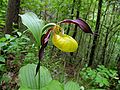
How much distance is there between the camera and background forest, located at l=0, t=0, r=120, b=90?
6.59ft

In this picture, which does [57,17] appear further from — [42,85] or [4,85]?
[42,85]

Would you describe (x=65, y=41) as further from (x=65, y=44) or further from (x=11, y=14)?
(x=11, y=14)

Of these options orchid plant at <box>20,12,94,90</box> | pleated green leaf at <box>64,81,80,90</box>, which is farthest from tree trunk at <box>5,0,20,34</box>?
orchid plant at <box>20,12,94,90</box>

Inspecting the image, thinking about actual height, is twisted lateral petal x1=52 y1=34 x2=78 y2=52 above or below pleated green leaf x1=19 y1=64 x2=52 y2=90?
above

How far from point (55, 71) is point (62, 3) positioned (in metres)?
3.20

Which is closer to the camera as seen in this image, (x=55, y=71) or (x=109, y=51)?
(x=55, y=71)

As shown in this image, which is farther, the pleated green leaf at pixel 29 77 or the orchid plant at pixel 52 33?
the pleated green leaf at pixel 29 77

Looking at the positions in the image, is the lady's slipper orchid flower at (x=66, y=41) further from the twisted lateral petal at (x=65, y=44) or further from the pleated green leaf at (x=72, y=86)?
the pleated green leaf at (x=72, y=86)

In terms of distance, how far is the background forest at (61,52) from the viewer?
2.01 m

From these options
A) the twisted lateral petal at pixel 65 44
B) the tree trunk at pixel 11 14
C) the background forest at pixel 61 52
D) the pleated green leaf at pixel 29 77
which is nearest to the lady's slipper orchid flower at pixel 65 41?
the twisted lateral petal at pixel 65 44

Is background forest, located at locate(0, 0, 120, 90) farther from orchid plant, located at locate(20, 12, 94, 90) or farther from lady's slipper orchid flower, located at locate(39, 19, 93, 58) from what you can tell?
lady's slipper orchid flower, located at locate(39, 19, 93, 58)

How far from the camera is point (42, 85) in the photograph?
1640mm

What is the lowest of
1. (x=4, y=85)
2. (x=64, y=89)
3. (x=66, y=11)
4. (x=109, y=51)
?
(x=109, y=51)

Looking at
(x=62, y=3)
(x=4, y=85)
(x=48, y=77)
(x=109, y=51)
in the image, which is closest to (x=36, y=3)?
(x=62, y=3)
